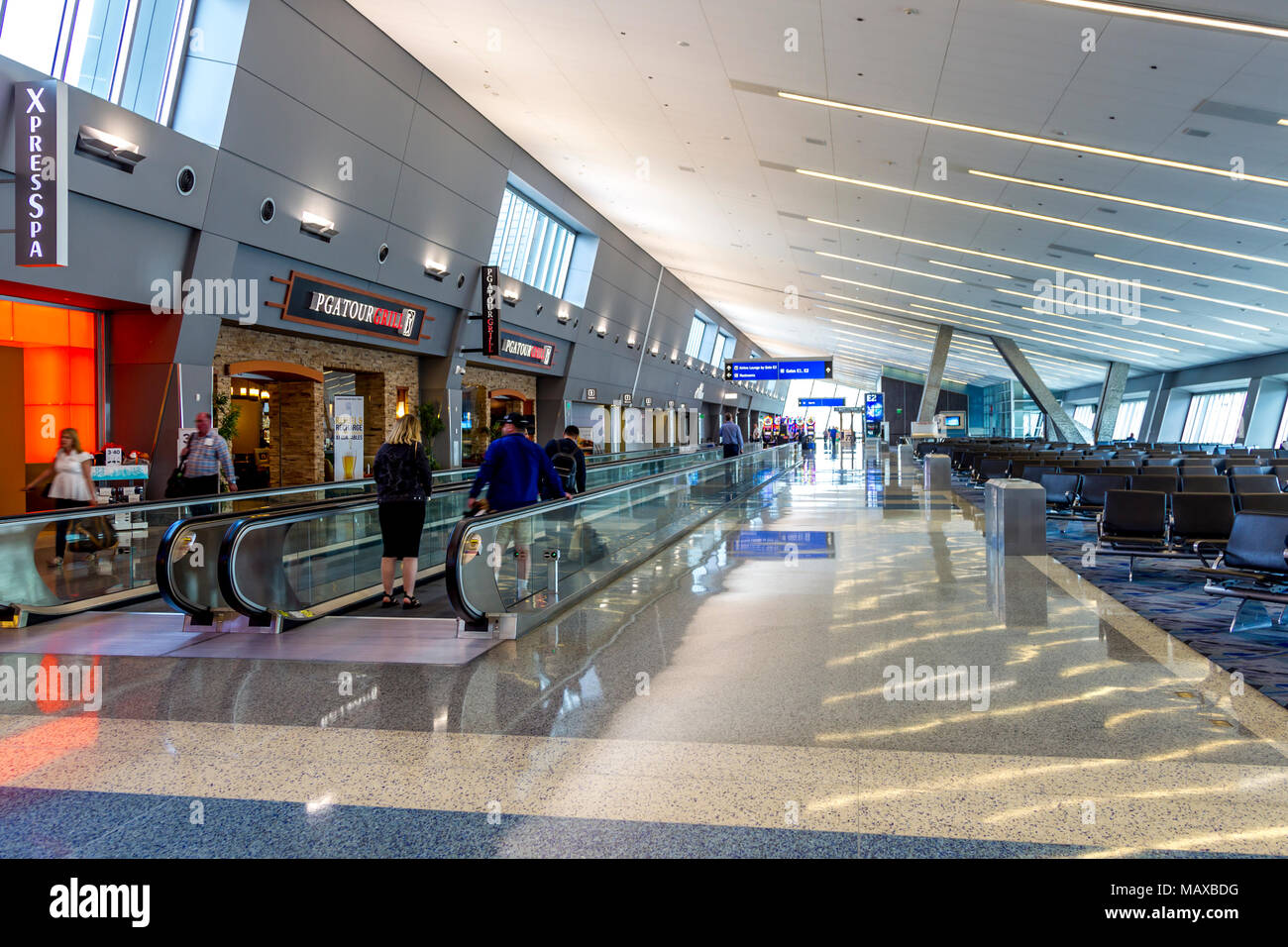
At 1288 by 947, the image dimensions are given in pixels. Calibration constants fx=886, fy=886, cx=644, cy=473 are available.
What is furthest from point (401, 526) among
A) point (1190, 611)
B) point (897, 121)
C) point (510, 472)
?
point (897, 121)

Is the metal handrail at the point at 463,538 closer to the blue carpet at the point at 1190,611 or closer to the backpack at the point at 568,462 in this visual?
the backpack at the point at 568,462

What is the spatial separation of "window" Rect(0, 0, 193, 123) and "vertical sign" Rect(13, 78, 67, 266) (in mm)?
1356

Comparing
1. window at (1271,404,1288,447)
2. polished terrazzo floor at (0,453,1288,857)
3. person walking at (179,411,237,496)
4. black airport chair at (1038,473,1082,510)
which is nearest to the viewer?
polished terrazzo floor at (0,453,1288,857)

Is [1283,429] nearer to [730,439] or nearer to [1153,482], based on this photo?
[730,439]

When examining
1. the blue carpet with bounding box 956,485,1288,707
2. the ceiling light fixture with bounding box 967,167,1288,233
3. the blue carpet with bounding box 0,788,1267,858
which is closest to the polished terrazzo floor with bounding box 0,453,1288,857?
the blue carpet with bounding box 0,788,1267,858

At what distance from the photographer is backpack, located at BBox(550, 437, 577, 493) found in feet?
35.9

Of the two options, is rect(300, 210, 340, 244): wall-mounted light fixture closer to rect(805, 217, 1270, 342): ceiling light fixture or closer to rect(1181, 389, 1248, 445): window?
rect(805, 217, 1270, 342): ceiling light fixture

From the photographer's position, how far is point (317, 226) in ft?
49.2

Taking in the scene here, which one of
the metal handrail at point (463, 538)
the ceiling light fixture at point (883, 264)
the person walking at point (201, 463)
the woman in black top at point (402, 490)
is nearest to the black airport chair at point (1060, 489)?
the metal handrail at point (463, 538)

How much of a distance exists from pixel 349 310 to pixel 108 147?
6175 millimetres

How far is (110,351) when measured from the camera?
12867 millimetres

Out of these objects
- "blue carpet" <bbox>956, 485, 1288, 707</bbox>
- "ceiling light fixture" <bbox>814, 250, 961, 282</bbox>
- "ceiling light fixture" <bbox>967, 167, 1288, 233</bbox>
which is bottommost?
"blue carpet" <bbox>956, 485, 1288, 707</bbox>
